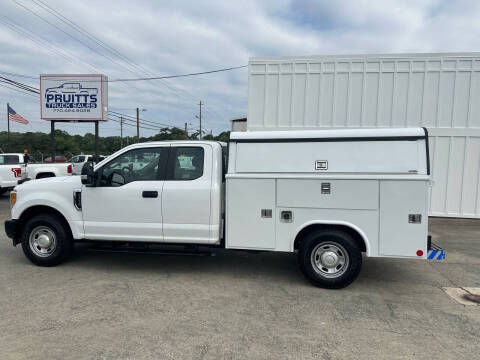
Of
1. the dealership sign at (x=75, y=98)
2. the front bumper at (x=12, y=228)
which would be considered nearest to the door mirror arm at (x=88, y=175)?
the front bumper at (x=12, y=228)

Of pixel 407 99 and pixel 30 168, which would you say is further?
pixel 30 168

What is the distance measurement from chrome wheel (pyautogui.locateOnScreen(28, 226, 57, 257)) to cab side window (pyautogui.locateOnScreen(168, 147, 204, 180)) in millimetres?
2189

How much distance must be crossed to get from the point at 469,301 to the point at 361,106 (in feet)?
18.5

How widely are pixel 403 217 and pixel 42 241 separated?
207 inches

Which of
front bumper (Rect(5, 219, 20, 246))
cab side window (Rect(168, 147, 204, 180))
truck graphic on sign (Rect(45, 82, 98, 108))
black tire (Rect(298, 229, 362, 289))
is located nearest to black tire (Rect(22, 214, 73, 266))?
front bumper (Rect(5, 219, 20, 246))

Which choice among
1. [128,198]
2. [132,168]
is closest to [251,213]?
[128,198]

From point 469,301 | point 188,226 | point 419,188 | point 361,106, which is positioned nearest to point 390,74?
point 361,106

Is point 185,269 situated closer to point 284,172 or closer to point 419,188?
point 284,172

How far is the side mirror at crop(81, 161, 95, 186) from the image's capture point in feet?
16.5

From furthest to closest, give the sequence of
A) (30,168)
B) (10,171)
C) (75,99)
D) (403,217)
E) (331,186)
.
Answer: (75,99) < (30,168) < (10,171) < (331,186) < (403,217)

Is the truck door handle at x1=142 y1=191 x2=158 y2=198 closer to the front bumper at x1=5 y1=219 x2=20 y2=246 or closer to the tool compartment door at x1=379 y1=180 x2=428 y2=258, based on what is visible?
the front bumper at x1=5 y1=219 x2=20 y2=246

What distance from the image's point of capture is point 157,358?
3.11 m

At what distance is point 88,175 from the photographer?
505 centimetres

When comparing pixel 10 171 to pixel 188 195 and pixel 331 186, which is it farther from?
pixel 331 186
